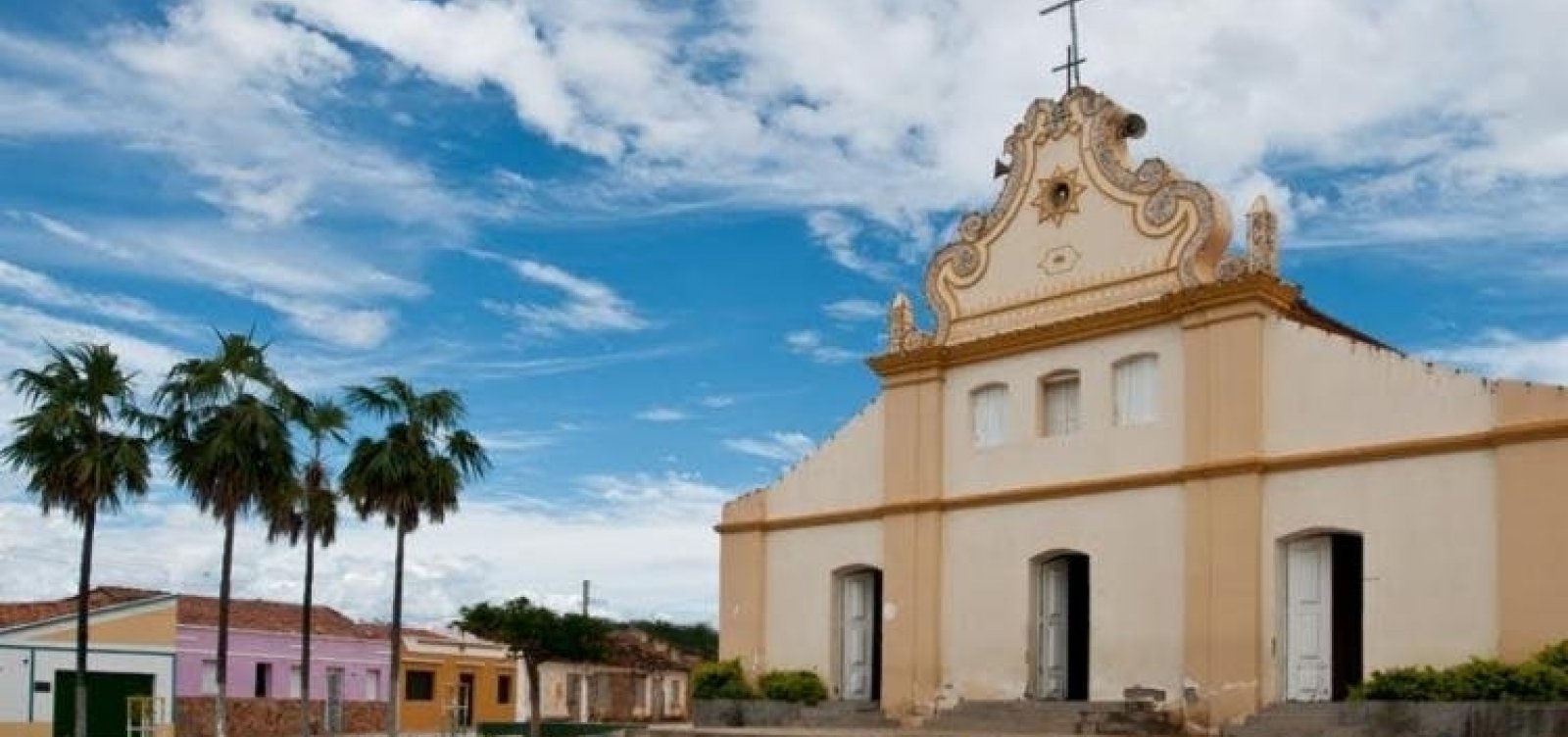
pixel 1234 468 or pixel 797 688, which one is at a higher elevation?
pixel 1234 468

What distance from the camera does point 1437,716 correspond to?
61.6 ft

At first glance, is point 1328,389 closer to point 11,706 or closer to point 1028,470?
point 1028,470

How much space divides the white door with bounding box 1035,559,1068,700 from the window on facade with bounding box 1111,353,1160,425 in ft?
8.34

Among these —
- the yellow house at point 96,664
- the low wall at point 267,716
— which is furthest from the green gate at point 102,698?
the low wall at point 267,716

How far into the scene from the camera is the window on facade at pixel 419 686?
2197 inches

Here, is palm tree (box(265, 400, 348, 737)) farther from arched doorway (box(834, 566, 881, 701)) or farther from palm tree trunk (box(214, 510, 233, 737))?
arched doorway (box(834, 566, 881, 701))

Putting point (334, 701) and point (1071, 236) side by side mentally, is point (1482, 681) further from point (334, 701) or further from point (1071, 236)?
point (334, 701)

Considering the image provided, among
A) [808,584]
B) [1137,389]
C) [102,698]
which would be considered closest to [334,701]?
[102,698]

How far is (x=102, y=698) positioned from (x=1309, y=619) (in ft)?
111

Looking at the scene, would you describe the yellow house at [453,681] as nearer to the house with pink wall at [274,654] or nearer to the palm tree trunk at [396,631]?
the house with pink wall at [274,654]

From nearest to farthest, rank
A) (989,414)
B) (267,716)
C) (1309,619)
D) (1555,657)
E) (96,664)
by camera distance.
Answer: (1555,657) < (1309,619) < (989,414) < (96,664) < (267,716)

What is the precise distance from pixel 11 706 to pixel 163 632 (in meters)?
5.28

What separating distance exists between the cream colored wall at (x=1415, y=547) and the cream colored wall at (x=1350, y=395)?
0.40 meters

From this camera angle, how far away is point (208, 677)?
48.9 m
